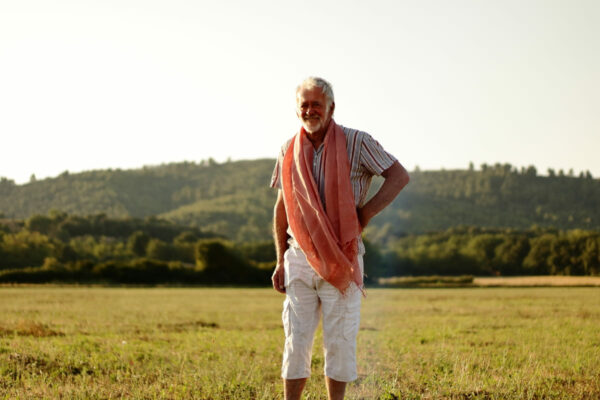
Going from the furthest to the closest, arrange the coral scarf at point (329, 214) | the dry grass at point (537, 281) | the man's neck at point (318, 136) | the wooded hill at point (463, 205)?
1. the wooded hill at point (463, 205)
2. the dry grass at point (537, 281)
3. the man's neck at point (318, 136)
4. the coral scarf at point (329, 214)

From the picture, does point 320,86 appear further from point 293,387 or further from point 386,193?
point 293,387

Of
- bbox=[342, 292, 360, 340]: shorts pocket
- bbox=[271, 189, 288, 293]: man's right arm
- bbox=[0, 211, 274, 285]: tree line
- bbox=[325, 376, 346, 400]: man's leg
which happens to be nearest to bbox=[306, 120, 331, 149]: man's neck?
bbox=[271, 189, 288, 293]: man's right arm

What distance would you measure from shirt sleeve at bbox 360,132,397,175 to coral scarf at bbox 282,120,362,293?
181mm

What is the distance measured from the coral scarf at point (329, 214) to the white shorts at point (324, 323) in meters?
0.13

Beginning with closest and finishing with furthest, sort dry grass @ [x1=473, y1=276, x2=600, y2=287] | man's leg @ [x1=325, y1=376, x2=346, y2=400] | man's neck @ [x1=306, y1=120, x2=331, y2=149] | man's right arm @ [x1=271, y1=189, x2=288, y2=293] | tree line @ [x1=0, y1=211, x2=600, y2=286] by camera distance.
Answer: man's leg @ [x1=325, y1=376, x2=346, y2=400] < man's neck @ [x1=306, y1=120, x2=331, y2=149] < man's right arm @ [x1=271, y1=189, x2=288, y2=293] < dry grass @ [x1=473, y1=276, x2=600, y2=287] < tree line @ [x1=0, y1=211, x2=600, y2=286]

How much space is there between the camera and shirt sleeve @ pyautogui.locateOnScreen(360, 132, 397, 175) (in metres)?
→ 5.46

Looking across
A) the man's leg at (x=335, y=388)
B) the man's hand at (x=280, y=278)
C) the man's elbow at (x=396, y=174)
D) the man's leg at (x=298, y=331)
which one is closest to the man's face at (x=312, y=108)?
the man's elbow at (x=396, y=174)

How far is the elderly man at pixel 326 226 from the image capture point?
17.3ft

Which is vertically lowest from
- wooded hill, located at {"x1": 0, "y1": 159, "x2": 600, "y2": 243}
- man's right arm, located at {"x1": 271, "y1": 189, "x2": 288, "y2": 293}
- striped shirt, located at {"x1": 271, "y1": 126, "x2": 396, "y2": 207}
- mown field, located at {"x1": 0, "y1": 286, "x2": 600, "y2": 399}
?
mown field, located at {"x1": 0, "y1": 286, "x2": 600, "y2": 399}

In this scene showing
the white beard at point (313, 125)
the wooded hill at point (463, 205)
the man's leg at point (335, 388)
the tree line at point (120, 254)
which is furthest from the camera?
the wooded hill at point (463, 205)

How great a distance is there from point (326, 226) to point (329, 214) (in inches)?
6.0

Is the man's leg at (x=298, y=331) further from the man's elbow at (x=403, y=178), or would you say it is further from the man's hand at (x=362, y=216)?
the man's elbow at (x=403, y=178)

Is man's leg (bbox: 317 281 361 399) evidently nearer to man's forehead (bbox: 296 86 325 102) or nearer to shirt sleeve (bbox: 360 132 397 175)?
shirt sleeve (bbox: 360 132 397 175)

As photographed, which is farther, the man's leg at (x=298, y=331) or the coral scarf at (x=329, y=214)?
the man's leg at (x=298, y=331)
